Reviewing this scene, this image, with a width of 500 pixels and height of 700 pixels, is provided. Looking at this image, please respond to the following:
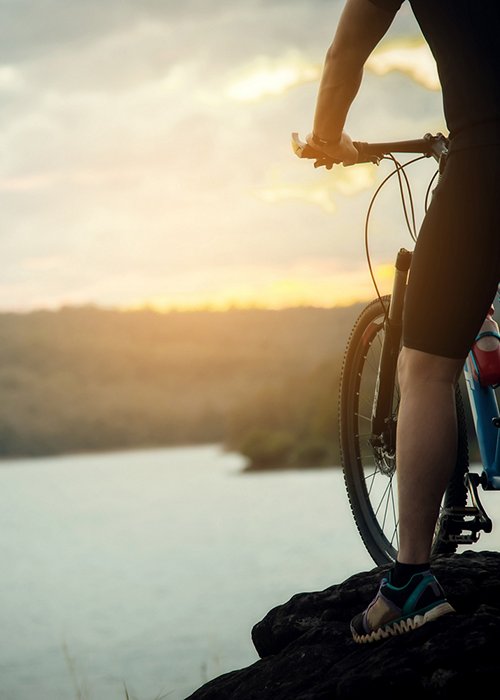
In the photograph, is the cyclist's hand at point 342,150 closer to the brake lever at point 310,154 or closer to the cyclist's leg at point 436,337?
the brake lever at point 310,154

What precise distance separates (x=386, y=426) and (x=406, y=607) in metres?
1.31

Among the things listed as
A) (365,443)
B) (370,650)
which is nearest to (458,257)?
(370,650)

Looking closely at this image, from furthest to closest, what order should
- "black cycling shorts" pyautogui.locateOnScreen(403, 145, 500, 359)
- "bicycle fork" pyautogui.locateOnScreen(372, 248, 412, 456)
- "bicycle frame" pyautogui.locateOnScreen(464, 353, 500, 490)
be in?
"bicycle fork" pyautogui.locateOnScreen(372, 248, 412, 456), "bicycle frame" pyautogui.locateOnScreen(464, 353, 500, 490), "black cycling shorts" pyautogui.locateOnScreen(403, 145, 500, 359)

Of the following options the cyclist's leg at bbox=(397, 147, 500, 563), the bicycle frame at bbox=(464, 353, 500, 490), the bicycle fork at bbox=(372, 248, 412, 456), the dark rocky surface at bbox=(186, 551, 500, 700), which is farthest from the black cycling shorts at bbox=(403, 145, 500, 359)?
the bicycle fork at bbox=(372, 248, 412, 456)

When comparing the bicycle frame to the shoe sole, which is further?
the bicycle frame

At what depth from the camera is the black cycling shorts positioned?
238 cm

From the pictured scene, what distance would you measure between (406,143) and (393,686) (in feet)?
5.74

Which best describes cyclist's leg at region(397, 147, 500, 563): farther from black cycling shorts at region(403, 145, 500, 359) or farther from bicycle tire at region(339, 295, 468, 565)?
bicycle tire at region(339, 295, 468, 565)

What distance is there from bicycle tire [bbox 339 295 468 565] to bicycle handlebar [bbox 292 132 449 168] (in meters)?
0.83

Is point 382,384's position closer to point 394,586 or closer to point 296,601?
point 296,601

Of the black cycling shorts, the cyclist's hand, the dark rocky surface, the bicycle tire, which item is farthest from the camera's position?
the bicycle tire

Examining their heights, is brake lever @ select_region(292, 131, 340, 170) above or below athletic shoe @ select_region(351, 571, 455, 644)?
above

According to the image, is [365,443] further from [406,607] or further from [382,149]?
[406,607]

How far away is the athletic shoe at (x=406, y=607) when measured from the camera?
2480 mm
